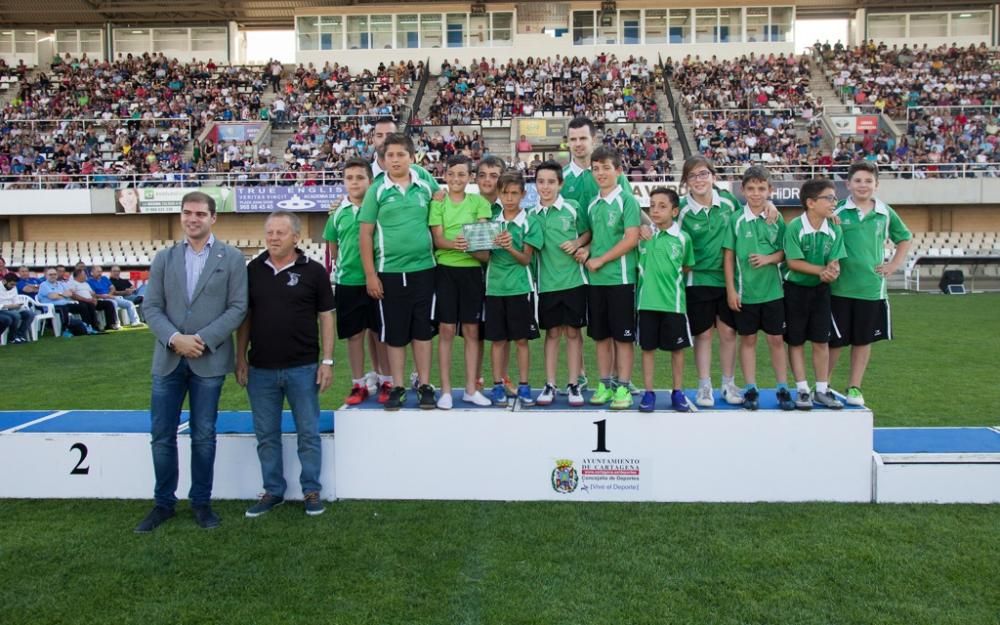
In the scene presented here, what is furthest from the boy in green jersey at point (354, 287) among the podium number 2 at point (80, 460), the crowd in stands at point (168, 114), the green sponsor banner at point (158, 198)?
the green sponsor banner at point (158, 198)

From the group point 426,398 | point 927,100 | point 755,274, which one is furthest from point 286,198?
point 927,100

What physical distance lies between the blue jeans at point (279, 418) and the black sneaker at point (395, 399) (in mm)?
481

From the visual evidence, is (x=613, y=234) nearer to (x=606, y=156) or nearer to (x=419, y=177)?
(x=606, y=156)

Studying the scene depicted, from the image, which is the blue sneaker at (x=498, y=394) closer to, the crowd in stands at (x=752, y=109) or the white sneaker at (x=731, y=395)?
the white sneaker at (x=731, y=395)

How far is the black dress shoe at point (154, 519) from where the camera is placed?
4.55 m

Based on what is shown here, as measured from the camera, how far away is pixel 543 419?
5062mm

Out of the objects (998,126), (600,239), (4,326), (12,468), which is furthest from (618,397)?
(998,126)

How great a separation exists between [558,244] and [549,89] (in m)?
29.2

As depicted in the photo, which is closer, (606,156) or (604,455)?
(604,455)

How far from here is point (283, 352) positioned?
4836 millimetres

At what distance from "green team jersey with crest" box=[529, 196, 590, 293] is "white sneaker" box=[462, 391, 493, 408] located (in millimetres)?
830

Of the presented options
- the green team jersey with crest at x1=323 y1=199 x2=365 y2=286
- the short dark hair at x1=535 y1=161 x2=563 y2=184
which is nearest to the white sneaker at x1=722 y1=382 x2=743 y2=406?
the short dark hair at x1=535 y1=161 x2=563 y2=184

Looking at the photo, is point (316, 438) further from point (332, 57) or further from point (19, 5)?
point (19, 5)

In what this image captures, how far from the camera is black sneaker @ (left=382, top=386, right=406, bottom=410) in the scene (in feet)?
17.1
